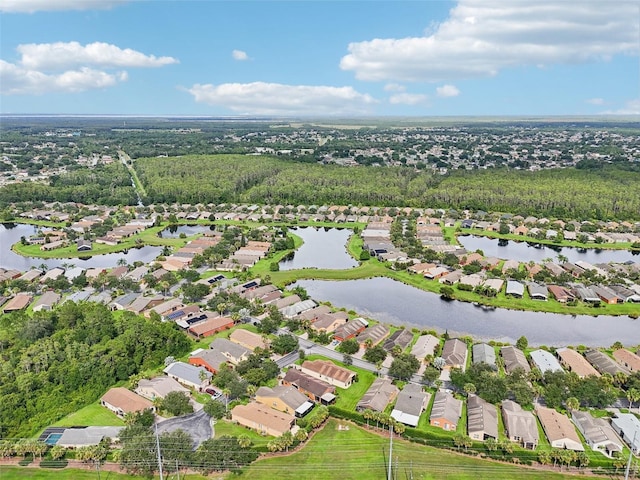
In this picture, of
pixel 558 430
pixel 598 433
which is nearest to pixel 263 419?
pixel 558 430

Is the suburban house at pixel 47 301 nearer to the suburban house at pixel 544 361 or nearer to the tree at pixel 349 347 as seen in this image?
the tree at pixel 349 347

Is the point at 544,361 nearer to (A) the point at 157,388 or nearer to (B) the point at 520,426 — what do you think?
(B) the point at 520,426

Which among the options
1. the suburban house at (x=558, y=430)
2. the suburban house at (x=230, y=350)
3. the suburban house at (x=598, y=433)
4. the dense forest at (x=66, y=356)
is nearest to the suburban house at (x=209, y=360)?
the suburban house at (x=230, y=350)

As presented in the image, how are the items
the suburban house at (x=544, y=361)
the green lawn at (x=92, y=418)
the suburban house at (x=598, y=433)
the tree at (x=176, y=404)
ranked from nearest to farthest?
the suburban house at (x=598, y=433)
the green lawn at (x=92, y=418)
the tree at (x=176, y=404)
the suburban house at (x=544, y=361)

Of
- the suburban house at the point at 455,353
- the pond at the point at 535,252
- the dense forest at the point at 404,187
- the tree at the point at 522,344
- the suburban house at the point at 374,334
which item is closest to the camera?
the suburban house at the point at 455,353

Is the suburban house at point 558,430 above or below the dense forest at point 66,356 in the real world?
below
